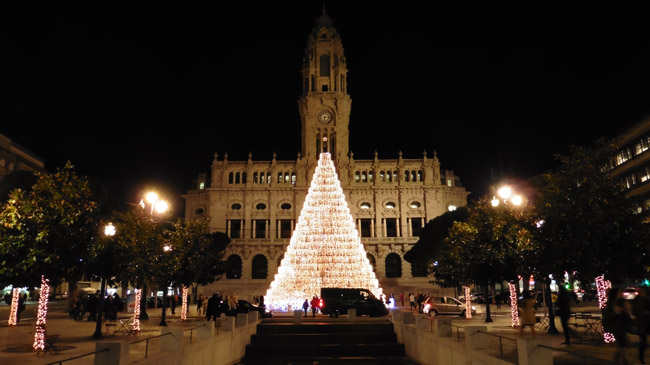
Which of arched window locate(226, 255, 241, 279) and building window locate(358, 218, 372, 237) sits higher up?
building window locate(358, 218, 372, 237)

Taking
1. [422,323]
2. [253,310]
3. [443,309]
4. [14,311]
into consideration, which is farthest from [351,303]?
Answer: [14,311]

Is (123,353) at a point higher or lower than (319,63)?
lower

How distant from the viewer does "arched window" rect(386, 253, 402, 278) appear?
68938mm

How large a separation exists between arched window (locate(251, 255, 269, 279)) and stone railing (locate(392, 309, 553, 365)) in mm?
50964

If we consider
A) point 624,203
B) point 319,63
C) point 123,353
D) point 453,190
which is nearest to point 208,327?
point 123,353

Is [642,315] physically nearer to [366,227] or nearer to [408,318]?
[408,318]

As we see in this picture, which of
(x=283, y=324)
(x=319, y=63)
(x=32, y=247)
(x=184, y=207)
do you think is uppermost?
(x=319, y=63)

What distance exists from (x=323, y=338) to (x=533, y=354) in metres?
11.4

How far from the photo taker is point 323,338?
19828 mm

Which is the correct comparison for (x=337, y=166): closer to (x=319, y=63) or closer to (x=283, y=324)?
(x=319, y=63)

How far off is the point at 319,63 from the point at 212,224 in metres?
30.5

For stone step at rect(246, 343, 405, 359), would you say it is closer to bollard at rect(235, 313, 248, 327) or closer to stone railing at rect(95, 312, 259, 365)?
stone railing at rect(95, 312, 259, 365)

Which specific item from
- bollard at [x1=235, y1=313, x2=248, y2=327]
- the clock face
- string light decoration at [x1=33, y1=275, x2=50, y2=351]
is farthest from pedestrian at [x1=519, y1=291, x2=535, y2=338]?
the clock face

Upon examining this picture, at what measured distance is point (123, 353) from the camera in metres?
9.84
